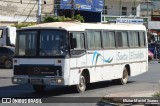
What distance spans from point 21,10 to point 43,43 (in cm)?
3481

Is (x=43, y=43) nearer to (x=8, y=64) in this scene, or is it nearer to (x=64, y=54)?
(x=64, y=54)

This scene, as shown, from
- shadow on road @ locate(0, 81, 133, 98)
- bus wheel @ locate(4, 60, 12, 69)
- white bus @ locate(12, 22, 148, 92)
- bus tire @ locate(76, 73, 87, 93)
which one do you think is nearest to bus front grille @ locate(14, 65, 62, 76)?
white bus @ locate(12, 22, 148, 92)

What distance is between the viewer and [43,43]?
1788 cm

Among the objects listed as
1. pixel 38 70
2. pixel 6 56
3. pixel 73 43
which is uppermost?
pixel 73 43

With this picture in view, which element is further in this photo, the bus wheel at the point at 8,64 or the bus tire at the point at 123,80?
the bus wheel at the point at 8,64

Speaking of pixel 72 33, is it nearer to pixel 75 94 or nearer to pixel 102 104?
pixel 75 94

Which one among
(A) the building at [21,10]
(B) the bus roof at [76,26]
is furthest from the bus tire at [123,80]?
(A) the building at [21,10]

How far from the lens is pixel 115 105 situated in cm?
1419

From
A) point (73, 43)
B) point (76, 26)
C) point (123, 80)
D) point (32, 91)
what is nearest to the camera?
point (73, 43)

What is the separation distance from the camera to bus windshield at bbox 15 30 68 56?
699 inches

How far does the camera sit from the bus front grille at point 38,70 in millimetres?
17562

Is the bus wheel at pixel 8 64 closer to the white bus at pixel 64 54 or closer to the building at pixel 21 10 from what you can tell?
the building at pixel 21 10

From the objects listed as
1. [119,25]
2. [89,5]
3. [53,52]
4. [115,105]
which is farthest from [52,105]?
[89,5]

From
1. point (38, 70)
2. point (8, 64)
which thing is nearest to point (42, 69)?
point (38, 70)
